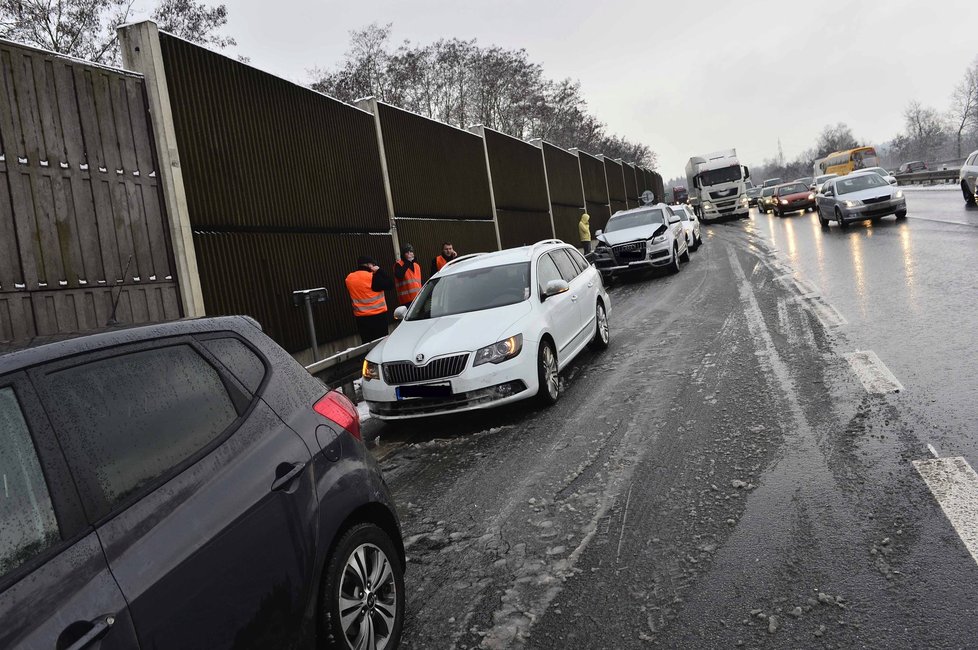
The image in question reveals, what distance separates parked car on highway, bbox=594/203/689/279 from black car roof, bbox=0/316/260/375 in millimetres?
16430

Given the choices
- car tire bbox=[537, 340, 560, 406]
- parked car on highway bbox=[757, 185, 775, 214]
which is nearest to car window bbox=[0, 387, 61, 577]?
car tire bbox=[537, 340, 560, 406]

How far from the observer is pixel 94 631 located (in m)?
1.76

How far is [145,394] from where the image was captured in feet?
7.66

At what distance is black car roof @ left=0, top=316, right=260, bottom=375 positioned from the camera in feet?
6.74

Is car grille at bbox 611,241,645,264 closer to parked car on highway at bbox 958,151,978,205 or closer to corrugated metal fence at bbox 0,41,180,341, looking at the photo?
parked car on highway at bbox 958,151,978,205

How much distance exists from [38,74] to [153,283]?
2.18 metres

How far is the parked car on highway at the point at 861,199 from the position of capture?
22.1 m

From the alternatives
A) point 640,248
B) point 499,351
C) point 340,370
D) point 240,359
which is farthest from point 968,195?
point 240,359

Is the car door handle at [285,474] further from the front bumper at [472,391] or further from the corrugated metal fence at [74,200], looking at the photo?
the front bumper at [472,391]

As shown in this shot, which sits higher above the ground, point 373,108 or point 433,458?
point 373,108

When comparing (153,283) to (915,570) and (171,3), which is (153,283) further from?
(171,3)

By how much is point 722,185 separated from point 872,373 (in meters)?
35.9

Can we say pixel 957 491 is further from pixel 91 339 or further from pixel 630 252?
pixel 630 252

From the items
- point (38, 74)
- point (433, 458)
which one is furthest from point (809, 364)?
point (38, 74)
